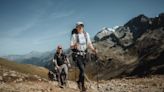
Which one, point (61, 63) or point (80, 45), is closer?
point (80, 45)

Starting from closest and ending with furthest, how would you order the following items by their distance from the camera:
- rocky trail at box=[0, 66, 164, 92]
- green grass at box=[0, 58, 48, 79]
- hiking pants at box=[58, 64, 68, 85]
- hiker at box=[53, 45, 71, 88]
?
rocky trail at box=[0, 66, 164, 92], hiker at box=[53, 45, 71, 88], hiking pants at box=[58, 64, 68, 85], green grass at box=[0, 58, 48, 79]

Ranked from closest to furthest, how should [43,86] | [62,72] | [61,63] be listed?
1. [43,86]
2. [61,63]
3. [62,72]

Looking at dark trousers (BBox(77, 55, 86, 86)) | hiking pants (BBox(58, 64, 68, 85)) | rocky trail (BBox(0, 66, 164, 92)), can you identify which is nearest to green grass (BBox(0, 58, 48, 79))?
rocky trail (BBox(0, 66, 164, 92))

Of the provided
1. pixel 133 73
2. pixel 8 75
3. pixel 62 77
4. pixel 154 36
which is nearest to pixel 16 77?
pixel 8 75

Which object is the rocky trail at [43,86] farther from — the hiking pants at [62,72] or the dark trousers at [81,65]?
the dark trousers at [81,65]

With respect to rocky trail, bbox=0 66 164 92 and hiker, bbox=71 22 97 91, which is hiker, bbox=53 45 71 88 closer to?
rocky trail, bbox=0 66 164 92

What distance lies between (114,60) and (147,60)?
44335 mm

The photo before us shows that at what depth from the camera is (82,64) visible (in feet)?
46.3

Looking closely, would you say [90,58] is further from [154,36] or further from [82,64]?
[154,36]

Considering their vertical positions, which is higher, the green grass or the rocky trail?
the green grass

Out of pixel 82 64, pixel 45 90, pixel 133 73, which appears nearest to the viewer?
pixel 82 64

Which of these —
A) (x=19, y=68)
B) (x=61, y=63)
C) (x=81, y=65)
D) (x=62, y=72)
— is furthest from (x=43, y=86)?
(x=19, y=68)

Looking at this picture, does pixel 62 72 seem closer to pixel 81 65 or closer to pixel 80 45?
pixel 81 65

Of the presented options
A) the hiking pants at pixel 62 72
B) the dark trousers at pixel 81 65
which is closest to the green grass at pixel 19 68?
the hiking pants at pixel 62 72
